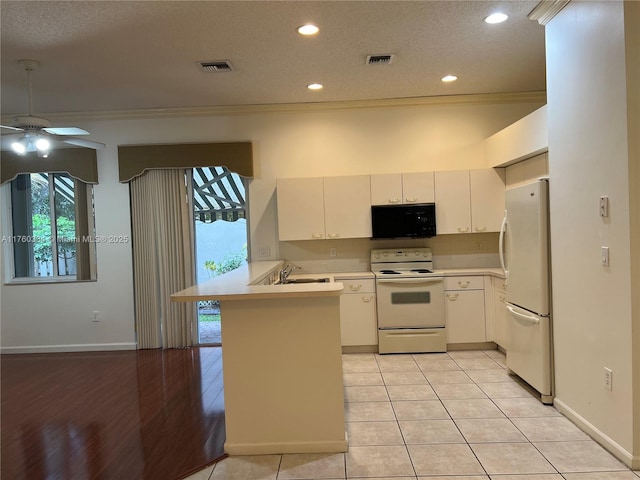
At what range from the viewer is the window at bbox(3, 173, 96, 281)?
5.32 metres

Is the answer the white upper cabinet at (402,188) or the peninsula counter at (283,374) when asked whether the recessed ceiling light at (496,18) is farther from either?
the peninsula counter at (283,374)

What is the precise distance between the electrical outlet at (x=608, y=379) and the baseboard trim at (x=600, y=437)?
0.29 meters

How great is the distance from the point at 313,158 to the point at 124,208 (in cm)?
232

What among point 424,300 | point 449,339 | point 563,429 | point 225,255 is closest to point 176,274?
point 225,255

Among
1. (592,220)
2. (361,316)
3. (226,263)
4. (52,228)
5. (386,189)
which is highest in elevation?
(386,189)

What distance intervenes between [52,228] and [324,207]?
333 cm

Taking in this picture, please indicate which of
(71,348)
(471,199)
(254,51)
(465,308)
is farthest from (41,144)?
(465,308)

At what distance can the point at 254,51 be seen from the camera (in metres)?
3.53

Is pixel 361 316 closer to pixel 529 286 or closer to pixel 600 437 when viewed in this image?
pixel 529 286

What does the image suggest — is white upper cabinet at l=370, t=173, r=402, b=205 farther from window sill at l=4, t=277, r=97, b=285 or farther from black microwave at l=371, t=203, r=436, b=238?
window sill at l=4, t=277, r=97, b=285

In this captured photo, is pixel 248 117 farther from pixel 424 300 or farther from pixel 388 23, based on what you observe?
pixel 424 300

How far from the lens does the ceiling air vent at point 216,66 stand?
374cm

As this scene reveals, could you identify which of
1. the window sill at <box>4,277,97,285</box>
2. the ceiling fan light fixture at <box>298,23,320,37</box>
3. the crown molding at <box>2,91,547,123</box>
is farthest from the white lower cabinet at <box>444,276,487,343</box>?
the window sill at <box>4,277,97,285</box>

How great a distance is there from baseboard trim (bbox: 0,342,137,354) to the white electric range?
298 centimetres
